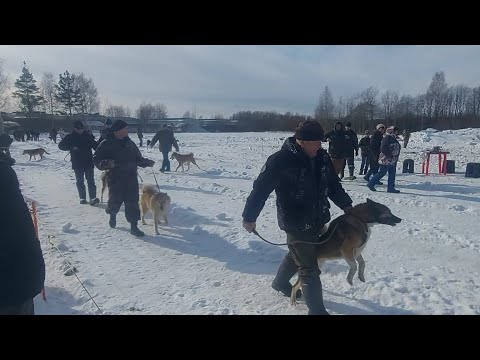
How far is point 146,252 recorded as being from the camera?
5.55 metres

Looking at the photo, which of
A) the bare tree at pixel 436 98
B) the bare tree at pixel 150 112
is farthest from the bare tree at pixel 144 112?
the bare tree at pixel 436 98

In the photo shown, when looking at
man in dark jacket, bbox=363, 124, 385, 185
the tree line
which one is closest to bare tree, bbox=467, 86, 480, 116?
→ the tree line

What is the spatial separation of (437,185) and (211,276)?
359 inches

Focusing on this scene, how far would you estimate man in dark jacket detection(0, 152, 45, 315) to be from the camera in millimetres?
2137

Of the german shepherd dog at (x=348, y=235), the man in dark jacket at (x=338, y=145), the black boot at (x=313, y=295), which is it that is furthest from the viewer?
the man in dark jacket at (x=338, y=145)

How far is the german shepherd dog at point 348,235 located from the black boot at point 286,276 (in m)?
0.10

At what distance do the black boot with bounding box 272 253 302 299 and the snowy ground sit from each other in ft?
0.41

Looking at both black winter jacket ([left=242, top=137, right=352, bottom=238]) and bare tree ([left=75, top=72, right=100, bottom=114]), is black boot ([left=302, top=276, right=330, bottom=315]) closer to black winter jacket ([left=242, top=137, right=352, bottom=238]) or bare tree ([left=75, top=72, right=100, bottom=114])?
black winter jacket ([left=242, top=137, right=352, bottom=238])

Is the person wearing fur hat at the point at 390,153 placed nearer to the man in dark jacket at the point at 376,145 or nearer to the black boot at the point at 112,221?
the man in dark jacket at the point at 376,145

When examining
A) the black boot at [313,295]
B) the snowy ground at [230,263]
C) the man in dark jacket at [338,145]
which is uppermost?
the man in dark jacket at [338,145]

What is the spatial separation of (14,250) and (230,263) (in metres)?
3.26

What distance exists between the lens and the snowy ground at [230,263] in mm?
3812
